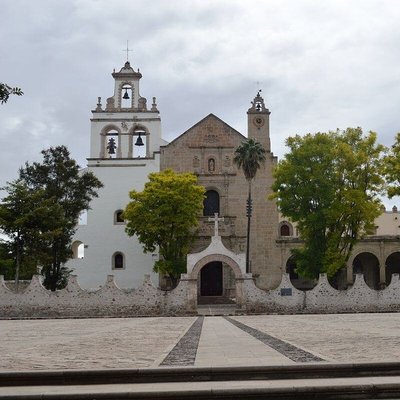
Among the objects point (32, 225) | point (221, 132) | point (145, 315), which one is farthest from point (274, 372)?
point (221, 132)

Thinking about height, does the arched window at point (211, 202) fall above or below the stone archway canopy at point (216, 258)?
above

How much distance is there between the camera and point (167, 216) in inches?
1581

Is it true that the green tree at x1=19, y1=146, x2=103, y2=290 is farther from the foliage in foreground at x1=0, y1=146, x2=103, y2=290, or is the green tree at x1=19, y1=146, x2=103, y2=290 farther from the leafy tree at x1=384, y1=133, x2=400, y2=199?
the leafy tree at x1=384, y1=133, x2=400, y2=199

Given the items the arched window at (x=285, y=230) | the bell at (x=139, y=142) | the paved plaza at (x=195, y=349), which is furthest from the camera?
the arched window at (x=285, y=230)

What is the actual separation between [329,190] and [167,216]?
11.8 meters

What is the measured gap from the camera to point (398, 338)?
14.7 meters

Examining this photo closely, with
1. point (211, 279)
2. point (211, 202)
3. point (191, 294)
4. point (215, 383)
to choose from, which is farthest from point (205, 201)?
point (215, 383)

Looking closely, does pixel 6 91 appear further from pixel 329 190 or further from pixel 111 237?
pixel 111 237

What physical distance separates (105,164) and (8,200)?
43.5 feet

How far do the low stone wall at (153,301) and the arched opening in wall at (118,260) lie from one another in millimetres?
12941

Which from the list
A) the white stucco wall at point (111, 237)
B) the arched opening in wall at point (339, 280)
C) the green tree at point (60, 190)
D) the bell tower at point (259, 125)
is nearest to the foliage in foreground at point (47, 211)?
the green tree at point (60, 190)

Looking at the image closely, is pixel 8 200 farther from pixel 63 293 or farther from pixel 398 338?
pixel 398 338

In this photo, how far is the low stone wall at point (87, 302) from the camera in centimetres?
3216

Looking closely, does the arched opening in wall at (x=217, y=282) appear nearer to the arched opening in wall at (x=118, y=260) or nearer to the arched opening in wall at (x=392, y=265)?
the arched opening in wall at (x=118, y=260)
